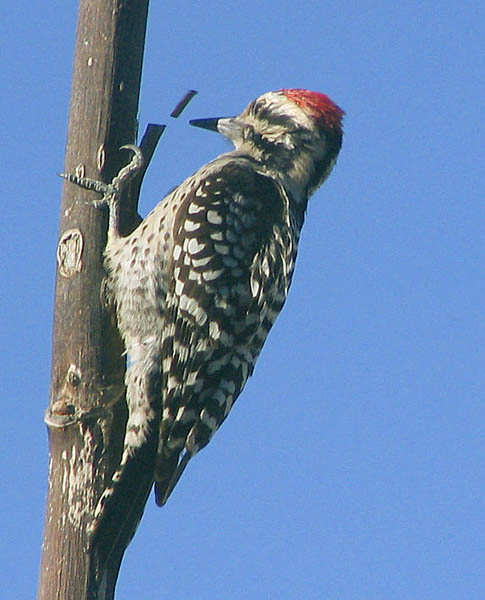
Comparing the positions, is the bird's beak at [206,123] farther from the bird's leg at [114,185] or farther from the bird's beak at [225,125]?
the bird's leg at [114,185]

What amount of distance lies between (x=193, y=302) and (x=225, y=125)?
51.8 inches

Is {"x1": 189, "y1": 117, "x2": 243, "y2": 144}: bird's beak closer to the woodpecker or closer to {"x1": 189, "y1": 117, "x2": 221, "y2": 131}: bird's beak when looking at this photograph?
{"x1": 189, "y1": 117, "x2": 221, "y2": 131}: bird's beak

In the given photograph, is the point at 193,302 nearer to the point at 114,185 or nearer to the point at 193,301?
the point at 193,301

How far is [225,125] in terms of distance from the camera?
540 centimetres

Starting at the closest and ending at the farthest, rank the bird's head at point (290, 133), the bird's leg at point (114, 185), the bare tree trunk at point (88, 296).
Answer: the bare tree trunk at point (88, 296)
the bird's leg at point (114, 185)
the bird's head at point (290, 133)

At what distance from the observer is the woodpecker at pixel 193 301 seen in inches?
169

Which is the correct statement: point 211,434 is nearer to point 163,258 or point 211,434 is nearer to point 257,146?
point 163,258

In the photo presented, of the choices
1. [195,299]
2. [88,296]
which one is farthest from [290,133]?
[88,296]

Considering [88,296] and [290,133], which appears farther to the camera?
[290,133]

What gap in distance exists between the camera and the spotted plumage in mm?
4305

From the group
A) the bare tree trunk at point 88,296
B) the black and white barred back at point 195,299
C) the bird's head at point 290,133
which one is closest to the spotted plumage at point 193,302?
the black and white barred back at point 195,299

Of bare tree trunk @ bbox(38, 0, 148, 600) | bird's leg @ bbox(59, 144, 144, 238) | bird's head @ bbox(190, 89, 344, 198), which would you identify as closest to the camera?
bare tree trunk @ bbox(38, 0, 148, 600)

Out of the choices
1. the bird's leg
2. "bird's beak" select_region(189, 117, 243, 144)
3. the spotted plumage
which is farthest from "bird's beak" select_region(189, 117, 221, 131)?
the bird's leg

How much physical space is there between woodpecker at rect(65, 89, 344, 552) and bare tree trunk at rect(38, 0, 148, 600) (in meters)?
0.10
